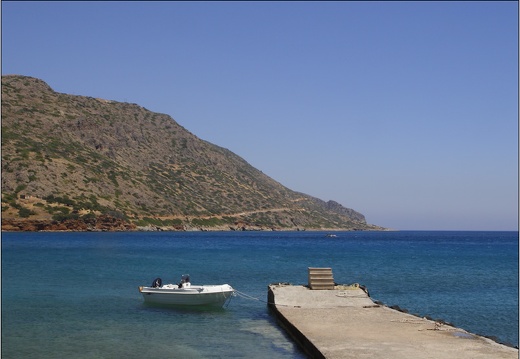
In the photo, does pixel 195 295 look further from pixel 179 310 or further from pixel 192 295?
pixel 179 310

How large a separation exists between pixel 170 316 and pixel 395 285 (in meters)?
23.0

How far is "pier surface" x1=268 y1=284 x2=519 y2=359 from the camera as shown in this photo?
1712 centimetres

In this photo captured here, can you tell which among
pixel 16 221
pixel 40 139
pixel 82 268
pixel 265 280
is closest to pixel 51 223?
pixel 16 221

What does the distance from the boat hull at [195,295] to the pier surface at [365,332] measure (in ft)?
11.9

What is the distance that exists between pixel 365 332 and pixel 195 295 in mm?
14398

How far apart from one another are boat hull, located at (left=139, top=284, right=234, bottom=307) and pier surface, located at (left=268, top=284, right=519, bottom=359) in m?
3.62

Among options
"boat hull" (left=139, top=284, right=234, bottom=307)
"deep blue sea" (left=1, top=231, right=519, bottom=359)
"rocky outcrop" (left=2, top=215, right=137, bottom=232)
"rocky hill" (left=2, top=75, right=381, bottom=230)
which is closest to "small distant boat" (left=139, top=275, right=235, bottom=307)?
"boat hull" (left=139, top=284, right=234, bottom=307)

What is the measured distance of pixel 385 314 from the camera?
25.2 meters

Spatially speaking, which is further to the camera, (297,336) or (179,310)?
(179,310)

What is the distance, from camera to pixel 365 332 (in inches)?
816

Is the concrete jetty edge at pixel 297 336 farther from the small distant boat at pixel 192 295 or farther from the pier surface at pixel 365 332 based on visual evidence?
the small distant boat at pixel 192 295

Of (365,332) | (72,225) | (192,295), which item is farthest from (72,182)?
(365,332)

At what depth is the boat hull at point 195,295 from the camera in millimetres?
33031

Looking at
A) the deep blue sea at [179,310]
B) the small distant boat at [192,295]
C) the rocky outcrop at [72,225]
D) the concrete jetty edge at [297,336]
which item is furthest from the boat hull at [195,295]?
the rocky outcrop at [72,225]
